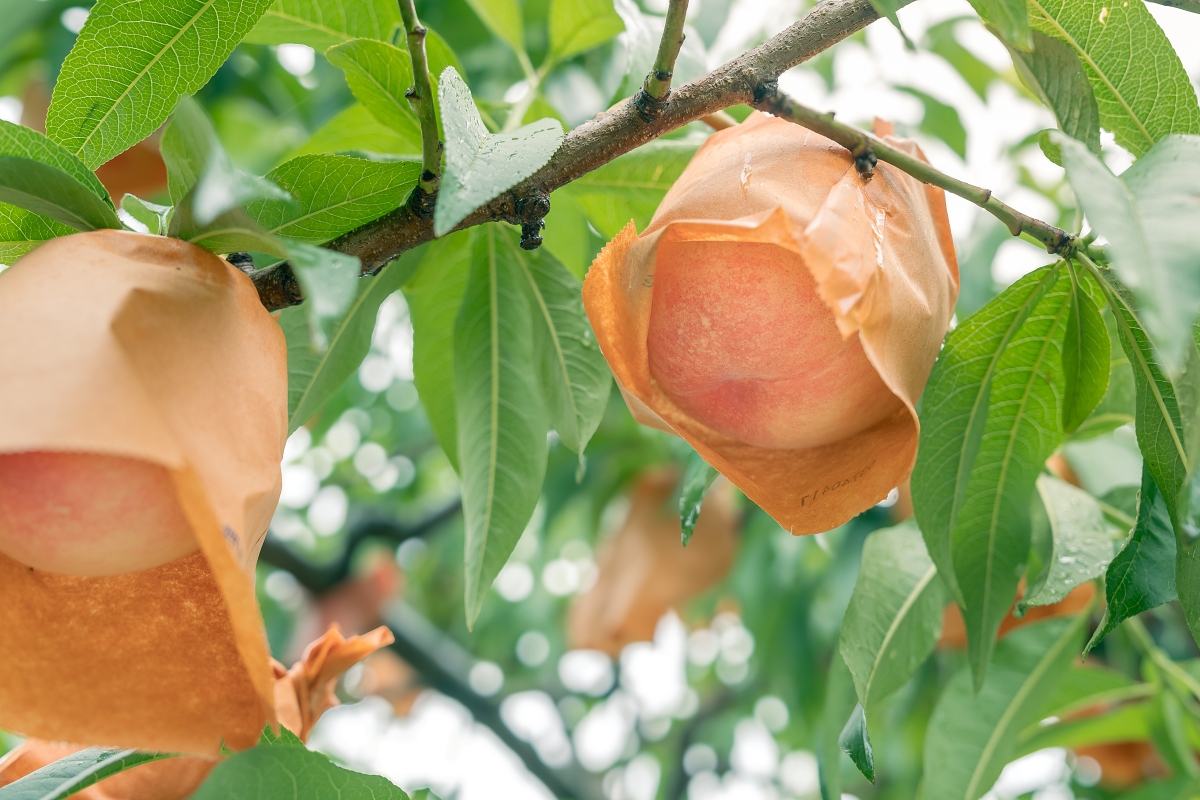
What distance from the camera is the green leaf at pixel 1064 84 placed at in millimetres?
457

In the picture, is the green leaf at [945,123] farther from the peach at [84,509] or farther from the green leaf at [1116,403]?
the peach at [84,509]

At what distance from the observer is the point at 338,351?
2.02ft

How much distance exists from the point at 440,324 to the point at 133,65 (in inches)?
11.3

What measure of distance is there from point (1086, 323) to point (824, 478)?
18 centimetres

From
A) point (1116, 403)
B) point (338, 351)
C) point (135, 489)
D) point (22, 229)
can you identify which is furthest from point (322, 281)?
point (1116, 403)

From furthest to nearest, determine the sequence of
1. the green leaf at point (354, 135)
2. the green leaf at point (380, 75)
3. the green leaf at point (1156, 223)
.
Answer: the green leaf at point (354, 135) < the green leaf at point (380, 75) < the green leaf at point (1156, 223)

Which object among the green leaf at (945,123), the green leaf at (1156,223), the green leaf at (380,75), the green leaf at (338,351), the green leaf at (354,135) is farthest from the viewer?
the green leaf at (945,123)

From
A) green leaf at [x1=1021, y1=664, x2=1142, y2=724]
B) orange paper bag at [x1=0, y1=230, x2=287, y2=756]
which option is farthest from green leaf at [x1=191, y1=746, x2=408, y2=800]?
green leaf at [x1=1021, y1=664, x2=1142, y2=724]

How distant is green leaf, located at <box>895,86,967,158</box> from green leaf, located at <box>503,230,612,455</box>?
2.87 ft

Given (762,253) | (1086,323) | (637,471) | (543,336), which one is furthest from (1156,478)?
(637,471)

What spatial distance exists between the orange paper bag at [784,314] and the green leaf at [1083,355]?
85 mm

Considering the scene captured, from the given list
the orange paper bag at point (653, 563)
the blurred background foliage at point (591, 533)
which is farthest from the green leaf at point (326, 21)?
the orange paper bag at point (653, 563)

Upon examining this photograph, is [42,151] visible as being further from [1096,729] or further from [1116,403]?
[1096,729]

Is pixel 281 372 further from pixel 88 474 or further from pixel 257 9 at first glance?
pixel 257 9
